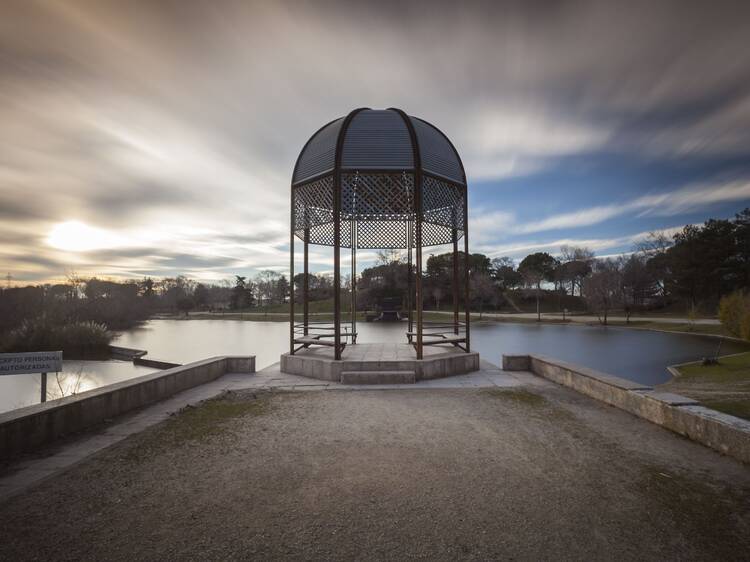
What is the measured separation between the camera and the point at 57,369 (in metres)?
4.58

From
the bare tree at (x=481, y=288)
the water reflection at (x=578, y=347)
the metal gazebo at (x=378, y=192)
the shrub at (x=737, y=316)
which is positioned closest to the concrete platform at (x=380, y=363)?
the metal gazebo at (x=378, y=192)

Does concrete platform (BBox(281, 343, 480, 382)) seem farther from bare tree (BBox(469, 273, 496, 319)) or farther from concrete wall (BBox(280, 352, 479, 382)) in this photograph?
bare tree (BBox(469, 273, 496, 319))

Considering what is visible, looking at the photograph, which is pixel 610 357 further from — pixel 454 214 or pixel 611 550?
pixel 611 550

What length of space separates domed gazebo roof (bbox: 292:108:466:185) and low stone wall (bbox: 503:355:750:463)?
4486mm

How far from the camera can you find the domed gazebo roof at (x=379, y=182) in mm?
6965

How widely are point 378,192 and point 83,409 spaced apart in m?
6.12

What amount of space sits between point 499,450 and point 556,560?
152 cm

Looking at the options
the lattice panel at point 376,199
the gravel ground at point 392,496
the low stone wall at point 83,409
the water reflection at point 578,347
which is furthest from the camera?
the water reflection at point 578,347

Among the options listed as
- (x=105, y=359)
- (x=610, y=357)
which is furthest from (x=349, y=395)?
(x=105, y=359)

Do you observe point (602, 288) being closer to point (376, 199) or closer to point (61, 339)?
point (376, 199)

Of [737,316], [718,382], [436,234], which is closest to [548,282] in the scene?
[737,316]

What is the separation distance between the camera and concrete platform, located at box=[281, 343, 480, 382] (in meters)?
6.72

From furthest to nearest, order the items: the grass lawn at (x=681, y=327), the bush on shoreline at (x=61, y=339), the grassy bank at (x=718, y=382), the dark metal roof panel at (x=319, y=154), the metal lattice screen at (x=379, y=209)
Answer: the grass lawn at (x=681, y=327)
the bush on shoreline at (x=61, y=339)
the grassy bank at (x=718, y=382)
the metal lattice screen at (x=379, y=209)
the dark metal roof panel at (x=319, y=154)

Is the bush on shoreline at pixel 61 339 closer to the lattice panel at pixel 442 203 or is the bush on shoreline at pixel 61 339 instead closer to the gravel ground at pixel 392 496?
the lattice panel at pixel 442 203
